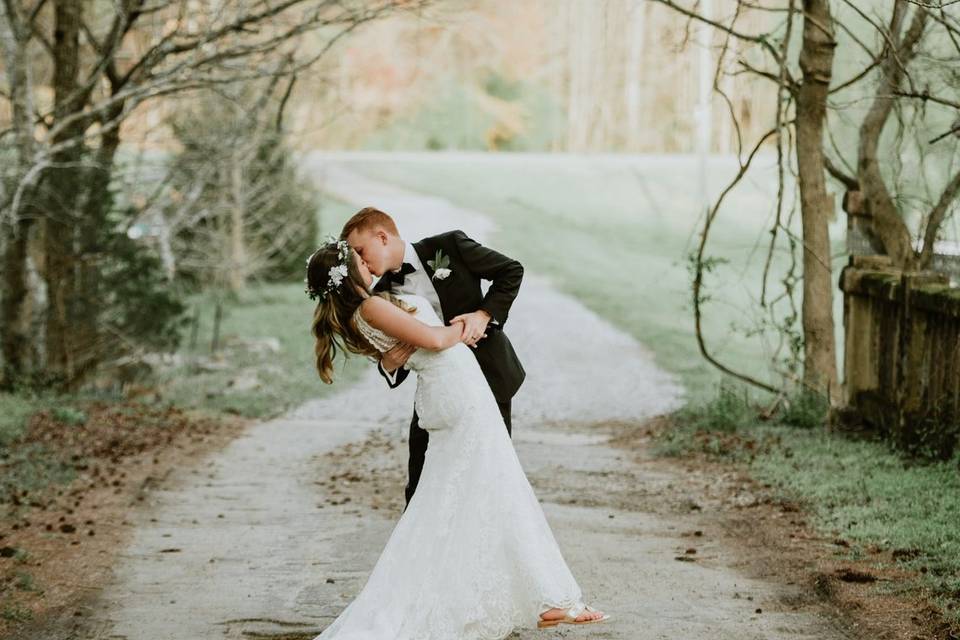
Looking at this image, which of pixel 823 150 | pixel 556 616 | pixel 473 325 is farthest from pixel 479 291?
pixel 823 150

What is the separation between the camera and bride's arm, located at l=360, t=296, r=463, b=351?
16.2 ft

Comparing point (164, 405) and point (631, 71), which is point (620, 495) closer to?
point (164, 405)

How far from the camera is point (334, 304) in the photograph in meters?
4.97

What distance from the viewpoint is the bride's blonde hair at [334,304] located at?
16.1 feet

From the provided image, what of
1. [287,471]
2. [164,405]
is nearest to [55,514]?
[287,471]

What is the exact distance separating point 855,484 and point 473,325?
12.6ft

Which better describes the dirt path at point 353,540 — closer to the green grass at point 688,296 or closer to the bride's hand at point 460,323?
the green grass at point 688,296

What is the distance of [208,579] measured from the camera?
638cm

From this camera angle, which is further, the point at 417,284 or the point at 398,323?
the point at 417,284

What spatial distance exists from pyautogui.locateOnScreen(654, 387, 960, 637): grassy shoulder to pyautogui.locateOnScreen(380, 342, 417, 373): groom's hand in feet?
8.41

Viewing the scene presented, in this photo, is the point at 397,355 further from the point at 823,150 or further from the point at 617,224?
the point at 617,224

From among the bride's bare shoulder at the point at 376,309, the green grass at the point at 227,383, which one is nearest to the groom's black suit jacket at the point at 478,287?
the bride's bare shoulder at the point at 376,309

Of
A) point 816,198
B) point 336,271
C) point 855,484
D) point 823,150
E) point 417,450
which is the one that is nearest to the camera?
point 336,271

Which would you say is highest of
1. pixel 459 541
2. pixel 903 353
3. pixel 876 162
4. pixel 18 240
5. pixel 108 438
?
pixel 876 162
